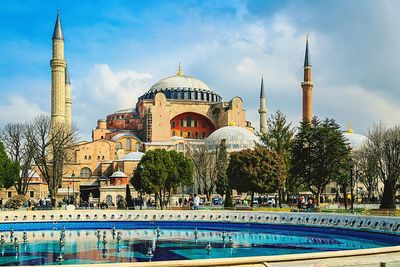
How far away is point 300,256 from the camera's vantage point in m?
7.46

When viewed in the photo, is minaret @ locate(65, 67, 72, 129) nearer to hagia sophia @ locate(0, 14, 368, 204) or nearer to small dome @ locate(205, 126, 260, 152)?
hagia sophia @ locate(0, 14, 368, 204)

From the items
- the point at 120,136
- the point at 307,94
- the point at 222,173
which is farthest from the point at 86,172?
the point at 307,94

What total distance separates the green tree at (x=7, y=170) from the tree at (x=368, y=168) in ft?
88.9

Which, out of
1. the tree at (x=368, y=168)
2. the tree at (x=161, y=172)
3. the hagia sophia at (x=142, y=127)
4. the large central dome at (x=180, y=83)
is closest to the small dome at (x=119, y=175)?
the hagia sophia at (x=142, y=127)

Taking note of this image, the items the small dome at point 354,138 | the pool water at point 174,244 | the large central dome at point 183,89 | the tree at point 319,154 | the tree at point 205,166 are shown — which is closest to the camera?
the pool water at point 174,244

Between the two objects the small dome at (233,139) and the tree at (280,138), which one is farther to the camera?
the small dome at (233,139)

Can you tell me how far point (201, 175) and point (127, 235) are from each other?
89.0ft

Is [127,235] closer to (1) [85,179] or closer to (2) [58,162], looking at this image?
(2) [58,162]

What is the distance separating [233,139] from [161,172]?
2205 cm

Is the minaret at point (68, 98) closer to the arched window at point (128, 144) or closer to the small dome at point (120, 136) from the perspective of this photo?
the small dome at point (120, 136)

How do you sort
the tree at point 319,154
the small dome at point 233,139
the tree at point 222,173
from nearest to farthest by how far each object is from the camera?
the tree at point 319,154 → the tree at point 222,173 → the small dome at point 233,139

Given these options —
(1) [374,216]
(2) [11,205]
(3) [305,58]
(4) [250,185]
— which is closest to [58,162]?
(2) [11,205]

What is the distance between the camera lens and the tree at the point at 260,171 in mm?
34531

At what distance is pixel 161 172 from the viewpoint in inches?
1487
